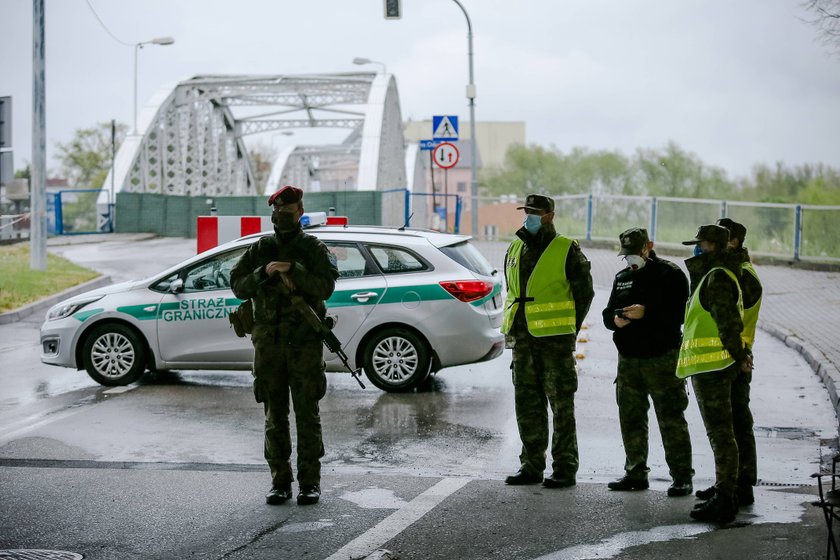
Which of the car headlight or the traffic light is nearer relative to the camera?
the car headlight

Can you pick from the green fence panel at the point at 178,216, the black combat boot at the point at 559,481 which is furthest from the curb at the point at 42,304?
the green fence panel at the point at 178,216

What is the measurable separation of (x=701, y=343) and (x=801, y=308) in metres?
14.0

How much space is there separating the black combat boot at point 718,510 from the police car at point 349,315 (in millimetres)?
5162

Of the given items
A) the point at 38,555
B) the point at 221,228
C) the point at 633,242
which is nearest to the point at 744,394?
the point at 633,242

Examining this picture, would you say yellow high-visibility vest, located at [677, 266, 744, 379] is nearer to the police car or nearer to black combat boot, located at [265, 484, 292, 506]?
black combat boot, located at [265, 484, 292, 506]

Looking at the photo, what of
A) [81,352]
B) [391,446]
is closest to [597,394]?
[391,446]

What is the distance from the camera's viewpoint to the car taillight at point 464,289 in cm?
1139

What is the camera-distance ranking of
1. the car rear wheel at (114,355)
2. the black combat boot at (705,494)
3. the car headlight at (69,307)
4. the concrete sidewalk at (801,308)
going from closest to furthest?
the black combat boot at (705,494)
the car rear wheel at (114,355)
the car headlight at (69,307)
the concrete sidewalk at (801,308)

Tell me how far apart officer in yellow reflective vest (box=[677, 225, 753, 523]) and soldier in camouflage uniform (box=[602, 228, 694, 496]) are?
0.43 meters

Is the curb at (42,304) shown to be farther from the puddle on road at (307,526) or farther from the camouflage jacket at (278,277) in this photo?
the puddle on road at (307,526)

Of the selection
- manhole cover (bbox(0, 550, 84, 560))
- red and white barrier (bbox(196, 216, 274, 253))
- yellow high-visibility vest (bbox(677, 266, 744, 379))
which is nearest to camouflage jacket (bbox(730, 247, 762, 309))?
yellow high-visibility vest (bbox(677, 266, 744, 379))

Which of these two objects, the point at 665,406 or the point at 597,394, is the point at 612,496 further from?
the point at 597,394

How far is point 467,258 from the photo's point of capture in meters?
11.8

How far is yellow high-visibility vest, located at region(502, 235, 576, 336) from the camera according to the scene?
7445 millimetres
